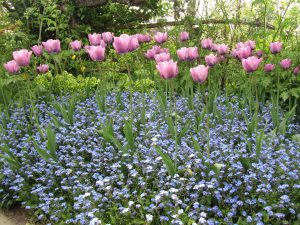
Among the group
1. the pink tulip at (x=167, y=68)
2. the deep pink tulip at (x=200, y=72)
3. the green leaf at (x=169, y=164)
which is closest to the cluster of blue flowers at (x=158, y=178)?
the green leaf at (x=169, y=164)

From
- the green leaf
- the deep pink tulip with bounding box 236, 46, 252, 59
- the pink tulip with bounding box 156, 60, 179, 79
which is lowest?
the green leaf

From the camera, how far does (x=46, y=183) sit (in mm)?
3611

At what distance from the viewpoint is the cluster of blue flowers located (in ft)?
9.59

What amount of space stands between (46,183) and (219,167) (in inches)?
58.0

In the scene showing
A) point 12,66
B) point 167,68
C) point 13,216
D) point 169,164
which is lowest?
point 13,216

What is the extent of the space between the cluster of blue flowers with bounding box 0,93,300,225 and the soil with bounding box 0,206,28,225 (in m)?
0.10

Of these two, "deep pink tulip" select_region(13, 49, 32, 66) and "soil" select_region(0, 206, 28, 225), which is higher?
"deep pink tulip" select_region(13, 49, 32, 66)

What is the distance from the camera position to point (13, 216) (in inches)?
143

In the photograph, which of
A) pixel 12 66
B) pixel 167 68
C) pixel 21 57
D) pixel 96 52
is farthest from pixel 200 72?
pixel 12 66

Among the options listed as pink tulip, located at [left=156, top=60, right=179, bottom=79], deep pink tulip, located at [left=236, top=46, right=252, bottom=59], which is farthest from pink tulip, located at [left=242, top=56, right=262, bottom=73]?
pink tulip, located at [left=156, top=60, right=179, bottom=79]

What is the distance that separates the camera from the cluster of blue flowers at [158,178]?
2.92m

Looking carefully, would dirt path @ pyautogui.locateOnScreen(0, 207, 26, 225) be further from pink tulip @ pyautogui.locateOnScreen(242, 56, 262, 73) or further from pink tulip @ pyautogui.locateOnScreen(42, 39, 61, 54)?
pink tulip @ pyautogui.locateOnScreen(242, 56, 262, 73)

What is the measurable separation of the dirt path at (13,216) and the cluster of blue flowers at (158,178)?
4.0 inches

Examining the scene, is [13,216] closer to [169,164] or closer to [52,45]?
[169,164]
